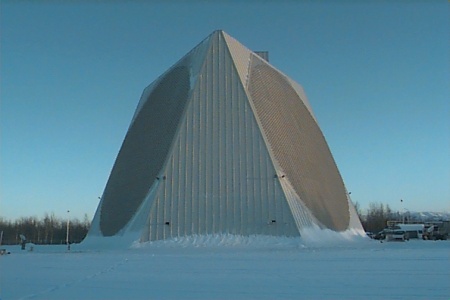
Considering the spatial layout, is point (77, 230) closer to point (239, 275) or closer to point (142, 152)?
point (142, 152)

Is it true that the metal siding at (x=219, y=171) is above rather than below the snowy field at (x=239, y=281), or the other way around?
above

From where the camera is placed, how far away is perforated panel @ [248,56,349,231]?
93.2 feet

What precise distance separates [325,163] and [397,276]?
24117 mm

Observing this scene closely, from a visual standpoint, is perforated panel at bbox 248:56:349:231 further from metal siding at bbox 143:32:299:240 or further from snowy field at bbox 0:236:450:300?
snowy field at bbox 0:236:450:300

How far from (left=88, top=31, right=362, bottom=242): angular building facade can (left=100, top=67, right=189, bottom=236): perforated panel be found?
0.32 ft

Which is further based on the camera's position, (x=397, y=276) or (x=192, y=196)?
(x=192, y=196)

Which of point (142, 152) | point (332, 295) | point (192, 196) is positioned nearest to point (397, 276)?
point (332, 295)

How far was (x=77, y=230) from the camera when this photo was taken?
96.6 m

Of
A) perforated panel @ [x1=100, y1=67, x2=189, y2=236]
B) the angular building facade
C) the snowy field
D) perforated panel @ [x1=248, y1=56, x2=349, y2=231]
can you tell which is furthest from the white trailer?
the snowy field

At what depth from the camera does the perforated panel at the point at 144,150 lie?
92.5 ft

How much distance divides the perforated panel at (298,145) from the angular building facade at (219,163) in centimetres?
10

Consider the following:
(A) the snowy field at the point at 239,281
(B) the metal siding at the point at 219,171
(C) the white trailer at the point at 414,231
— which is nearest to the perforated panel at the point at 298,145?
(B) the metal siding at the point at 219,171

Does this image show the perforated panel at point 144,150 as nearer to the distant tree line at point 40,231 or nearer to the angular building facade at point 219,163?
the angular building facade at point 219,163

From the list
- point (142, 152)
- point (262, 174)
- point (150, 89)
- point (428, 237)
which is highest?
point (150, 89)
